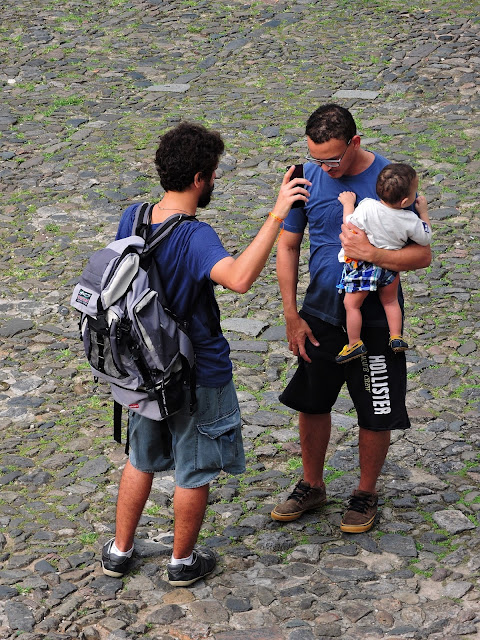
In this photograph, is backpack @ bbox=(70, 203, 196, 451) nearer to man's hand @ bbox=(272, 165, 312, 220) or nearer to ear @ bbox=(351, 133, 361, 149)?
man's hand @ bbox=(272, 165, 312, 220)

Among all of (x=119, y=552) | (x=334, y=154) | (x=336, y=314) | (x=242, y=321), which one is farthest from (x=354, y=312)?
(x=242, y=321)

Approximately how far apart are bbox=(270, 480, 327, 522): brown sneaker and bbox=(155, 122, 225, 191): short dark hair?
6.05 feet

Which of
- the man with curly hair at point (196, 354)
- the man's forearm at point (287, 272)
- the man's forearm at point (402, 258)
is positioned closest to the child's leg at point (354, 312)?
the man's forearm at point (402, 258)

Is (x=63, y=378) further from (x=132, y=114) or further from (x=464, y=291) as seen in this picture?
(x=132, y=114)

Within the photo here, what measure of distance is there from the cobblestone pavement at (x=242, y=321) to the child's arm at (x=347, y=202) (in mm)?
1702

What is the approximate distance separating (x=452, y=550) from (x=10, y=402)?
311 cm

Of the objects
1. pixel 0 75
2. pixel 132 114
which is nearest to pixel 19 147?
pixel 132 114

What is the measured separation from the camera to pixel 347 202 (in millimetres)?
4340

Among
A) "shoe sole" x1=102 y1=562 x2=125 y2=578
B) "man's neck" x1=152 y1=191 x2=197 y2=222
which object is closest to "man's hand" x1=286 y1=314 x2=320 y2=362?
"man's neck" x1=152 y1=191 x2=197 y2=222

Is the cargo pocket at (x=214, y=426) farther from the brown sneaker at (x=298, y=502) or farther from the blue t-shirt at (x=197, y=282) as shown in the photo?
the brown sneaker at (x=298, y=502)

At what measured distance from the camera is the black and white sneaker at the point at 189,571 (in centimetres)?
437

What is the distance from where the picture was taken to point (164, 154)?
400cm

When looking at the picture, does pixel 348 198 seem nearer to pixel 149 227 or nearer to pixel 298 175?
pixel 298 175

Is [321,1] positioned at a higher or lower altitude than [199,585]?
higher
